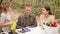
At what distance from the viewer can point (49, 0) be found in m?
1.61

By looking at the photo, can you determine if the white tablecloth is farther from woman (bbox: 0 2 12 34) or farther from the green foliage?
woman (bbox: 0 2 12 34)

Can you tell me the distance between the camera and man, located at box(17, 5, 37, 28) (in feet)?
5.02

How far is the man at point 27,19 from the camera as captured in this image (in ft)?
5.02

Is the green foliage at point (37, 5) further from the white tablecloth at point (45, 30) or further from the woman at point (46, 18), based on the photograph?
the white tablecloth at point (45, 30)

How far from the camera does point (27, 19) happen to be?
1.56 metres

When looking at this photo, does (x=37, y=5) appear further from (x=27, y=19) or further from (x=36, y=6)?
(x=27, y=19)

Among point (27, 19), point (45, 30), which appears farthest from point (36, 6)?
point (45, 30)

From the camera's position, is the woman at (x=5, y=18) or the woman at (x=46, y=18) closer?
the woman at (x=5, y=18)

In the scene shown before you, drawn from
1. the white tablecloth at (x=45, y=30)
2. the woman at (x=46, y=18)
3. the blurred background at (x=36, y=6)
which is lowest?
the white tablecloth at (x=45, y=30)

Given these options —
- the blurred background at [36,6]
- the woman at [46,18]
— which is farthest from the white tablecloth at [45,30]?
the blurred background at [36,6]

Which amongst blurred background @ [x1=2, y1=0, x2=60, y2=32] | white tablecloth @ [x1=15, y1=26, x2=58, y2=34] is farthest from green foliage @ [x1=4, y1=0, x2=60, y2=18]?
white tablecloth @ [x1=15, y1=26, x2=58, y2=34]

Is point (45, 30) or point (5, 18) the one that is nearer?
point (5, 18)

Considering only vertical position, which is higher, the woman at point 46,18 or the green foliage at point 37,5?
the green foliage at point 37,5

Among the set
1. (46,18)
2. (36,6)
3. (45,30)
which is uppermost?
(36,6)
